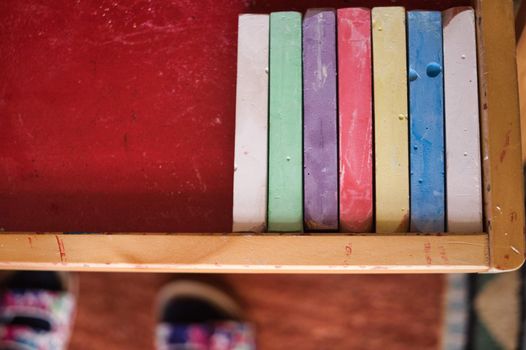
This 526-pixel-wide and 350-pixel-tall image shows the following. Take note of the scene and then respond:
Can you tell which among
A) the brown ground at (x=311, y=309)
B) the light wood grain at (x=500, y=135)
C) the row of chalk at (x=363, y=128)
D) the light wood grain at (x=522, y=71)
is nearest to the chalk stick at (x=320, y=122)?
the row of chalk at (x=363, y=128)

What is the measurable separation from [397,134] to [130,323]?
3.58ft

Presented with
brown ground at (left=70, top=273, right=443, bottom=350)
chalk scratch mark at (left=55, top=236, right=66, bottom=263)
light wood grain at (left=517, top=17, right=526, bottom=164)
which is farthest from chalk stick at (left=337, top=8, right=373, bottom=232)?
brown ground at (left=70, top=273, right=443, bottom=350)

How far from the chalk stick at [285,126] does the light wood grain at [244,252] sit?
49 millimetres

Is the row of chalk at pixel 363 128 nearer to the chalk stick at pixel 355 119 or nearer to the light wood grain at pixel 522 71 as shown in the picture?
the chalk stick at pixel 355 119

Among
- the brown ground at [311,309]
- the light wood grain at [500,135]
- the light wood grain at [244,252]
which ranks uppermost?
the light wood grain at [500,135]

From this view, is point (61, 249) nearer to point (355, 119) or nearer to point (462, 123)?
point (355, 119)

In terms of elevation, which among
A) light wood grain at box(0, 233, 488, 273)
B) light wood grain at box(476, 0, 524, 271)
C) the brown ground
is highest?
light wood grain at box(476, 0, 524, 271)

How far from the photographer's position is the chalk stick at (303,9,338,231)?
2.73 ft

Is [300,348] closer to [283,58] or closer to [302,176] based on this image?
[302,176]

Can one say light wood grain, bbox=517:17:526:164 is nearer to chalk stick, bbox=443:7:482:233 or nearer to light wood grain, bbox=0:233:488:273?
chalk stick, bbox=443:7:482:233

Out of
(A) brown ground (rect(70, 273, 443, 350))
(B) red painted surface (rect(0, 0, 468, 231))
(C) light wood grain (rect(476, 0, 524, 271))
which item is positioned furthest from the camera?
(A) brown ground (rect(70, 273, 443, 350))

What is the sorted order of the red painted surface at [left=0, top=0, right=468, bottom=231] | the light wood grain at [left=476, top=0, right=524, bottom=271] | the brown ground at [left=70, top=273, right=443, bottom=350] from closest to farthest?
the light wood grain at [left=476, top=0, right=524, bottom=271]
the red painted surface at [left=0, top=0, right=468, bottom=231]
the brown ground at [left=70, top=273, right=443, bottom=350]

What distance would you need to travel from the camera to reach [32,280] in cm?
154

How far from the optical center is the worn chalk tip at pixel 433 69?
2.74 feet
